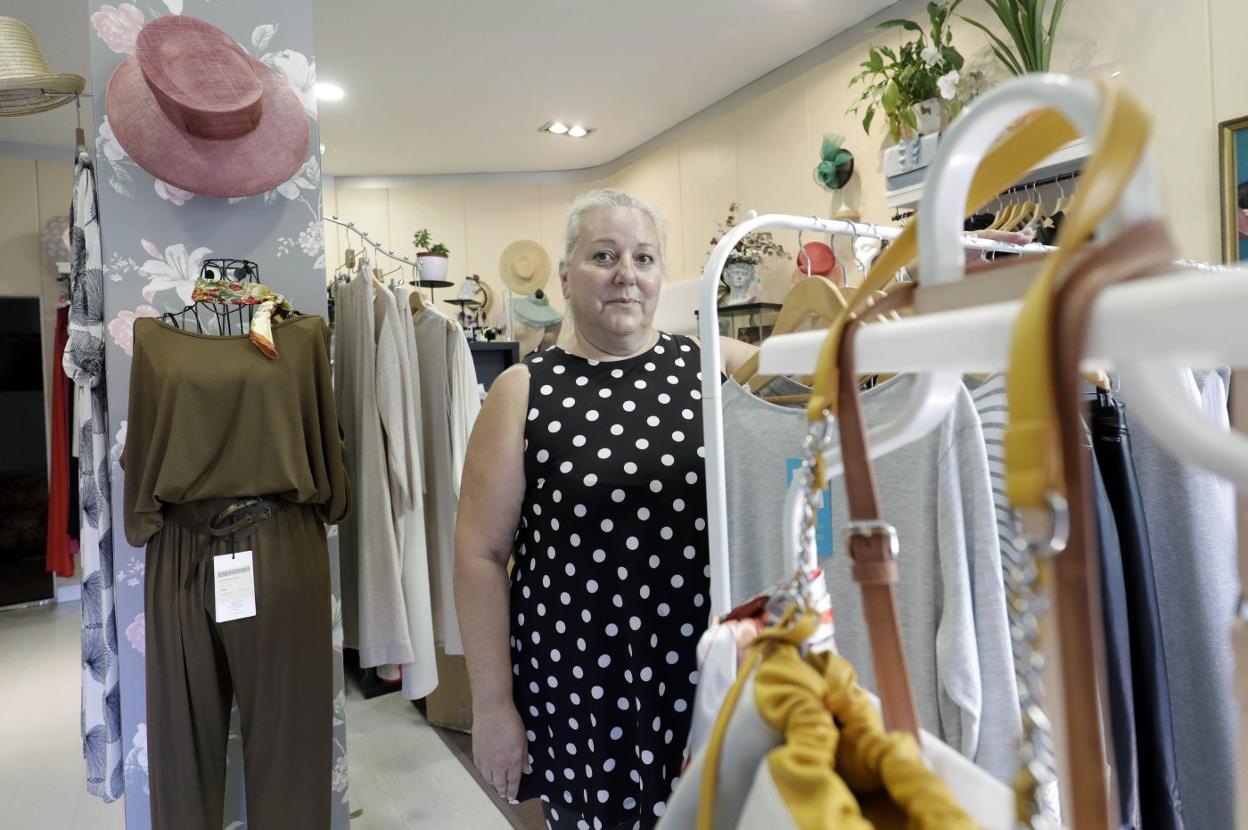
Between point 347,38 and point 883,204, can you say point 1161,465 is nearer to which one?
point 883,204

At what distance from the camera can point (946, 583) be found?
0.91 metres

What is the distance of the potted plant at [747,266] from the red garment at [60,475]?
381 cm

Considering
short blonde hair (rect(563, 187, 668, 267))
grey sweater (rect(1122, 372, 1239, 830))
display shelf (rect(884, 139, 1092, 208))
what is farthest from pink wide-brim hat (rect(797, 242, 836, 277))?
grey sweater (rect(1122, 372, 1239, 830))

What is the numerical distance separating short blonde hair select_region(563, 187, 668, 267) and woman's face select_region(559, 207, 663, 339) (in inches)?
0.5

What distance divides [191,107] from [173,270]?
425mm

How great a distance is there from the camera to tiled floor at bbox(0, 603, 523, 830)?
97.4 inches

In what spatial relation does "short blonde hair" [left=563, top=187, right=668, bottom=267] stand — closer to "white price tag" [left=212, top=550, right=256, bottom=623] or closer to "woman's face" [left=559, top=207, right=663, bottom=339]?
"woman's face" [left=559, top=207, right=663, bottom=339]

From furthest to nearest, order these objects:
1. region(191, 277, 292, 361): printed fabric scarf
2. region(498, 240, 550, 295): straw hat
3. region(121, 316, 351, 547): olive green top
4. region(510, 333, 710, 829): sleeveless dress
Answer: region(498, 240, 550, 295): straw hat, region(191, 277, 292, 361): printed fabric scarf, region(121, 316, 351, 547): olive green top, region(510, 333, 710, 829): sleeveless dress

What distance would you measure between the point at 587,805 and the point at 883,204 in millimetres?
2945

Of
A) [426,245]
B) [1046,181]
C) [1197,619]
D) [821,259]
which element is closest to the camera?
[1197,619]

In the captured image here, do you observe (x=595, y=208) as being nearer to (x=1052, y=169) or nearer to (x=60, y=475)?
(x=1052, y=169)

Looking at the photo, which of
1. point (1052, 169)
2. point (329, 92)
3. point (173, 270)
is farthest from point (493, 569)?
point (329, 92)

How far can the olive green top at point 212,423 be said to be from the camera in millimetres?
1641

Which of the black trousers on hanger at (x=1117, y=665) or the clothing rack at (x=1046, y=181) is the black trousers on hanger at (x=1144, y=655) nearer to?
the black trousers on hanger at (x=1117, y=665)
